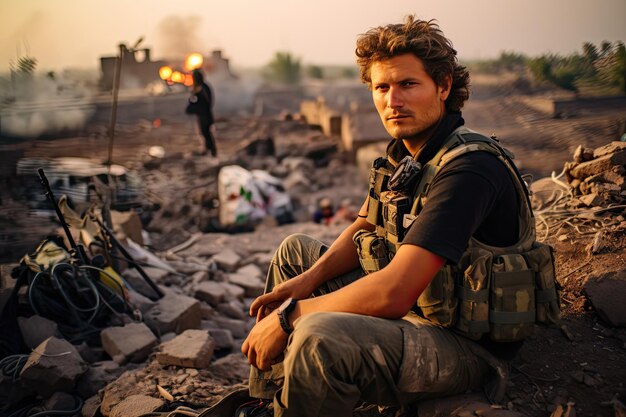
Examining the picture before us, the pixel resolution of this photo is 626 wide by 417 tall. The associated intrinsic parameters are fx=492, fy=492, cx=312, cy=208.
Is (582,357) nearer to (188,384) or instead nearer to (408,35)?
(408,35)

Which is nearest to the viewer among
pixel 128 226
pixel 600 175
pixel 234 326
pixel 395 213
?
pixel 395 213

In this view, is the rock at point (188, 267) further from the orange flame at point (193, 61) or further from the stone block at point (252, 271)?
the orange flame at point (193, 61)

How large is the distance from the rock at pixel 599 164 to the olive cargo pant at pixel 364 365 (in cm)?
202

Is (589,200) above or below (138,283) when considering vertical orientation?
above

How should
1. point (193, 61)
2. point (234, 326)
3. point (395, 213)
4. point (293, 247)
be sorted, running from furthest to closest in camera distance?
point (193, 61)
point (234, 326)
point (293, 247)
point (395, 213)

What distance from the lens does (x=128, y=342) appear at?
340 centimetres

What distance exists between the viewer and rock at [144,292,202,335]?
152 inches

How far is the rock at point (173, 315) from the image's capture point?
3856 millimetres

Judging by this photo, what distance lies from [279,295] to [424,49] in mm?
1250

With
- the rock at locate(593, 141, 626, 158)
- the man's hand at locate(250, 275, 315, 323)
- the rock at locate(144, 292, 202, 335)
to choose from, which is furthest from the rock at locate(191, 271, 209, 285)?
the rock at locate(593, 141, 626, 158)

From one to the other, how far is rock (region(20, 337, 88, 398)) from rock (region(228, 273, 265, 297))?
2.12 meters

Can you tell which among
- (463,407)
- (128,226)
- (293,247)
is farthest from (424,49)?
(128,226)

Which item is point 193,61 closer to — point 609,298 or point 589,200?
point 589,200

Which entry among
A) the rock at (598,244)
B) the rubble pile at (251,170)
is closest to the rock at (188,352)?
the rock at (598,244)
